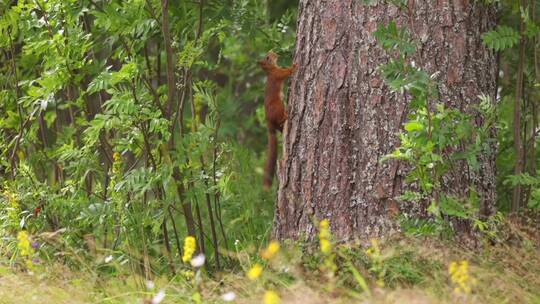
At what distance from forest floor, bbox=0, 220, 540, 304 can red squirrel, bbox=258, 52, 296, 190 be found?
0.76 meters

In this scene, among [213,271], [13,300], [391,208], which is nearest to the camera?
[13,300]

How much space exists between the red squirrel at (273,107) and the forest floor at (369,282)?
0.76m

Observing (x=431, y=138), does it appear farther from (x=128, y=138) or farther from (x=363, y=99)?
(x=128, y=138)

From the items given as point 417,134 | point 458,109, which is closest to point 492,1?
point 458,109

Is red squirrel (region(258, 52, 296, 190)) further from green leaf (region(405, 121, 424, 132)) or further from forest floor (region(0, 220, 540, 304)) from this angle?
green leaf (region(405, 121, 424, 132))

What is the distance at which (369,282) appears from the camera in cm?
419

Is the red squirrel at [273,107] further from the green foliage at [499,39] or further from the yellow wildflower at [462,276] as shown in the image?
the yellow wildflower at [462,276]

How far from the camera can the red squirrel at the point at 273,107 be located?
493 cm

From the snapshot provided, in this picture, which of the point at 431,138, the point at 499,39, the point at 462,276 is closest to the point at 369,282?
the point at 431,138

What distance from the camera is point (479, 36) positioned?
14.9 feet

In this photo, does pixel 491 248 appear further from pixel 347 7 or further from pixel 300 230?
pixel 347 7

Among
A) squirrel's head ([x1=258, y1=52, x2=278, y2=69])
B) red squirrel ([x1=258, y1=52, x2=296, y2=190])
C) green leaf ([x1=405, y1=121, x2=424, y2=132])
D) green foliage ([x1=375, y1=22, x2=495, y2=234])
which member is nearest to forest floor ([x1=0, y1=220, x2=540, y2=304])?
green foliage ([x1=375, y1=22, x2=495, y2=234])

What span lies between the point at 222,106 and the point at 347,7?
1248mm

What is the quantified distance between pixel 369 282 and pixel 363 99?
866 millimetres
